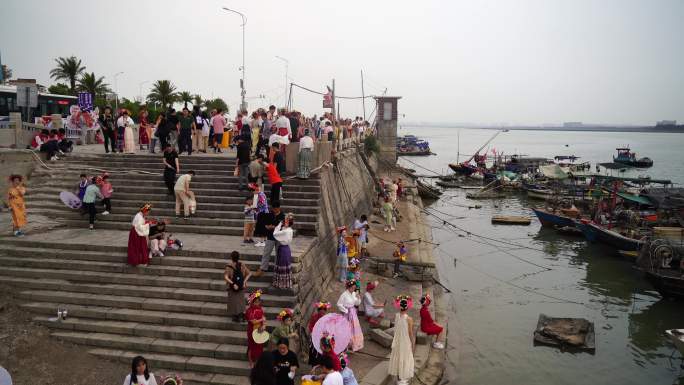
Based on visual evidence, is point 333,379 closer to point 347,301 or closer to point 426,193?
point 347,301

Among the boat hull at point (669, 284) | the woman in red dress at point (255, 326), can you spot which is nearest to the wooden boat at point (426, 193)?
the boat hull at point (669, 284)

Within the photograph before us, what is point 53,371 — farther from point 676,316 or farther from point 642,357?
point 676,316

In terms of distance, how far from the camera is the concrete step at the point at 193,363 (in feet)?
26.1

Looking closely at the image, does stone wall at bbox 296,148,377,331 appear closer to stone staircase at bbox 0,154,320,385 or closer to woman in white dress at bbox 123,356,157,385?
stone staircase at bbox 0,154,320,385

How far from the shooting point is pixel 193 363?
807cm

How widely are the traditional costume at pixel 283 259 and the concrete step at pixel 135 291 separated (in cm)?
30

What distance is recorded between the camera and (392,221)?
2120 cm

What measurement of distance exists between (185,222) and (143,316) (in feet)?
12.0

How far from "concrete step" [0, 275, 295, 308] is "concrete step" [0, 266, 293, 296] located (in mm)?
83

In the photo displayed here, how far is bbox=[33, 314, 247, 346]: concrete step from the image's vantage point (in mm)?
8484

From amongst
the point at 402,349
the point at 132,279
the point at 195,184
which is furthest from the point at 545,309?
the point at 132,279

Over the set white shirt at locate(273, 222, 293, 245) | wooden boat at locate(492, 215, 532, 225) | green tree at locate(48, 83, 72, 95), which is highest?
green tree at locate(48, 83, 72, 95)

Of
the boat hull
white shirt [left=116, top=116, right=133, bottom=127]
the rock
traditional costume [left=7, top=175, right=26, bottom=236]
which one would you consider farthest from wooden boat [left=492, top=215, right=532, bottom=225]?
traditional costume [left=7, top=175, right=26, bottom=236]

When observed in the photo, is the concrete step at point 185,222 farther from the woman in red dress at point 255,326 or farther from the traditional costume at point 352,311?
the woman in red dress at point 255,326
